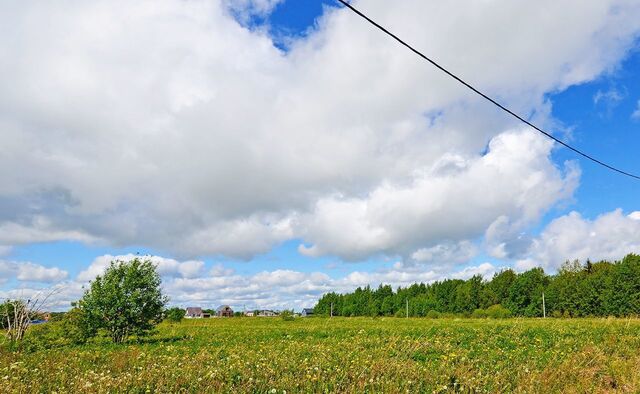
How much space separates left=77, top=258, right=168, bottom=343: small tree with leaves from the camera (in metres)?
21.9

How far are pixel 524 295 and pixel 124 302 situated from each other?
7861cm

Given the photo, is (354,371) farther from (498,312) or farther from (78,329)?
(498,312)

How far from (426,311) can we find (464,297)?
364 inches

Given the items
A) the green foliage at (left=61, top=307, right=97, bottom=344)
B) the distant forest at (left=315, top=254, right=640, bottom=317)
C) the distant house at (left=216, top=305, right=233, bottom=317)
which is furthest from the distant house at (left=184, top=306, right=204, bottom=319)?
the green foliage at (left=61, top=307, right=97, bottom=344)

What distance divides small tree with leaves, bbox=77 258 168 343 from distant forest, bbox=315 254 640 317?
6703 centimetres

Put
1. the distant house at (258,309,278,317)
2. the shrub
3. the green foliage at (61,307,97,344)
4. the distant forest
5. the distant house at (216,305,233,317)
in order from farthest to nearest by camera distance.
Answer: the distant house at (216,305,233,317)
the distant house at (258,309,278,317)
the shrub
the distant forest
the green foliage at (61,307,97,344)

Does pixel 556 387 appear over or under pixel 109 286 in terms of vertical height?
under

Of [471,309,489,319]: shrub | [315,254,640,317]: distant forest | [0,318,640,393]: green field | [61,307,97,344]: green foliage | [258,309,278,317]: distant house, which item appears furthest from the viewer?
[258,309,278,317]: distant house

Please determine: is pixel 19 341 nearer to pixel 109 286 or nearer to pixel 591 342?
pixel 109 286

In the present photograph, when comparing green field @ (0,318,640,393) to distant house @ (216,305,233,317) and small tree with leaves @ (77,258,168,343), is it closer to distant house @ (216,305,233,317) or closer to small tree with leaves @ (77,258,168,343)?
small tree with leaves @ (77,258,168,343)

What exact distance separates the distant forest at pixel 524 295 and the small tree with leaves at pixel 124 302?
6703 cm

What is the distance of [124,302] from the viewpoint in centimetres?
2211

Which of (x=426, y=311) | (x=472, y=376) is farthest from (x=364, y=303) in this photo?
(x=472, y=376)

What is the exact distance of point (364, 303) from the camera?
12544cm
